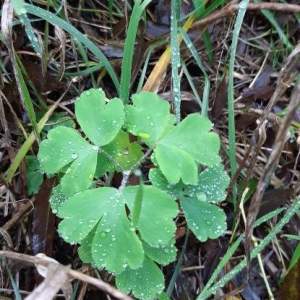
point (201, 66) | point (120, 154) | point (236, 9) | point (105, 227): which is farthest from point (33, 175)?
point (236, 9)

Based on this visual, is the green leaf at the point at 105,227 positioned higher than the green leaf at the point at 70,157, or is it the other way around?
the green leaf at the point at 70,157

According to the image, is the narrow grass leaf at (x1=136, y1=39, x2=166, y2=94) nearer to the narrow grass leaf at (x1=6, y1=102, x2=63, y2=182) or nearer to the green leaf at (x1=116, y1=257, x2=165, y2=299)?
the narrow grass leaf at (x1=6, y1=102, x2=63, y2=182)

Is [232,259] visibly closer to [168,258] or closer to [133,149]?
[168,258]

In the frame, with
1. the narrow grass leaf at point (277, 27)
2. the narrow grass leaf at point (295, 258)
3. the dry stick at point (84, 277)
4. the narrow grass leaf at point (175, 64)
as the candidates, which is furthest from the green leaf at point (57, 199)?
the narrow grass leaf at point (277, 27)

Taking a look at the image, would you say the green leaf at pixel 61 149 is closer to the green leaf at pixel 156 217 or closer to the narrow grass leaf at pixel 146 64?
the green leaf at pixel 156 217

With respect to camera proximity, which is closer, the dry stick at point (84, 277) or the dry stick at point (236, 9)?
the dry stick at point (84, 277)

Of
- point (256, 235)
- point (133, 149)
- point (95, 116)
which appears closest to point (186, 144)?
point (133, 149)

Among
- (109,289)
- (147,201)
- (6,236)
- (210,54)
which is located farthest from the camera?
(210,54)
